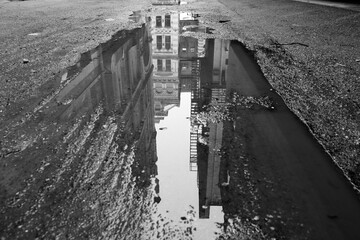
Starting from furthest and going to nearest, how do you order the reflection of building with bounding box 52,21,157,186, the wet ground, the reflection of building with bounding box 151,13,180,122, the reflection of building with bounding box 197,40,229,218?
the reflection of building with bounding box 151,13,180,122 → the reflection of building with bounding box 52,21,157,186 → the reflection of building with bounding box 197,40,229,218 → the wet ground

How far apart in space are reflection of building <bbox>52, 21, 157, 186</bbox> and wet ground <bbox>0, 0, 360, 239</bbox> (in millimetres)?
18

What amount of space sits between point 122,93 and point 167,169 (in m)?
1.72

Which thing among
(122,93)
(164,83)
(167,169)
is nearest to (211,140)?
(167,169)

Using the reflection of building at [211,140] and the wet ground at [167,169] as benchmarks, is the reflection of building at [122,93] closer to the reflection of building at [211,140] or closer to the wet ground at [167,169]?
the wet ground at [167,169]

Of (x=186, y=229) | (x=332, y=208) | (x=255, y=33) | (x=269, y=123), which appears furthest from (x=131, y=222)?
(x=255, y=33)

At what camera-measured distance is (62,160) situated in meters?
2.49

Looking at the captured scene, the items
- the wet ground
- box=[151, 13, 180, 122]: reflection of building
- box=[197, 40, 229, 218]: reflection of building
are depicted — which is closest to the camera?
the wet ground

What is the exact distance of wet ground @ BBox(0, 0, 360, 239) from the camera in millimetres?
1862

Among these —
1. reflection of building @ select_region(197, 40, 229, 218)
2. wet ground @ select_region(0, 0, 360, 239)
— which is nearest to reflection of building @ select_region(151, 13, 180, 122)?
wet ground @ select_region(0, 0, 360, 239)

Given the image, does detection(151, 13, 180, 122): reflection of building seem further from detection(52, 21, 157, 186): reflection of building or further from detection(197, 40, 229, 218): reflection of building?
detection(197, 40, 229, 218): reflection of building

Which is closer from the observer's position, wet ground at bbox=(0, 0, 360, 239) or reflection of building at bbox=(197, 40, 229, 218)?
wet ground at bbox=(0, 0, 360, 239)

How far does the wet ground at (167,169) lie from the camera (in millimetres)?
1862

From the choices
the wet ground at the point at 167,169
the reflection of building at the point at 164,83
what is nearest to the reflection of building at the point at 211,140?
the wet ground at the point at 167,169

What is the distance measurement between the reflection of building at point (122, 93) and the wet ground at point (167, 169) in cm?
2
